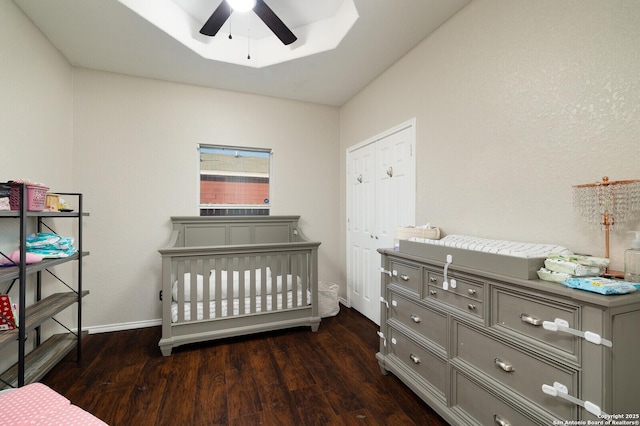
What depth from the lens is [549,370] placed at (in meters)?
1.01

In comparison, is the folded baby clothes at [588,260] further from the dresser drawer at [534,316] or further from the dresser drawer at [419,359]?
the dresser drawer at [419,359]

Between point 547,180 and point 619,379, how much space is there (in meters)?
0.89

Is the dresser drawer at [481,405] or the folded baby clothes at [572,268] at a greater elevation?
the folded baby clothes at [572,268]

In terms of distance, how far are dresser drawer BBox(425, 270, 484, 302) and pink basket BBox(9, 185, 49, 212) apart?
2394mm

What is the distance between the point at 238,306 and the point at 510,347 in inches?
81.2

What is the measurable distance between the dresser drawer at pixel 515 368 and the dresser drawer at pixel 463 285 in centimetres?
16

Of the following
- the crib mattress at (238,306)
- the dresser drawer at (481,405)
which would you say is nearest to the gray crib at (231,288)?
the crib mattress at (238,306)

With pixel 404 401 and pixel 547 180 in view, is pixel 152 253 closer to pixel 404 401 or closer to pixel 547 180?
pixel 404 401

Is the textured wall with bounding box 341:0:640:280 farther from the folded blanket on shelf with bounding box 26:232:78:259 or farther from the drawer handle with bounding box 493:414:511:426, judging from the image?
the folded blanket on shelf with bounding box 26:232:78:259

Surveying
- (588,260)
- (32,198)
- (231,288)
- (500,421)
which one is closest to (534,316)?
(588,260)

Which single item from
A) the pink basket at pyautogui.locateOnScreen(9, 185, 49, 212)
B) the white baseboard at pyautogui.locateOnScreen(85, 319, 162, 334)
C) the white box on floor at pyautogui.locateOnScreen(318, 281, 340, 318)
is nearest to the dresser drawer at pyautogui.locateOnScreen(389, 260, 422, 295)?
the white box on floor at pyautogui.locateOnScreen(318, 281, 340, 318)

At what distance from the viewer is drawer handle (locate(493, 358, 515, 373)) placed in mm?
1134

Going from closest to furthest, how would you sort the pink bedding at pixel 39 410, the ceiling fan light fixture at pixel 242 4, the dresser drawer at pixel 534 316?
the pink bedding at pixel 39 410 → the dresser drawer at pixel 534 316 → the ceiling fan light fixture at pixel 242 4

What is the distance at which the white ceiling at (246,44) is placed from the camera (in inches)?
74.0
